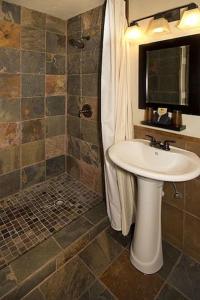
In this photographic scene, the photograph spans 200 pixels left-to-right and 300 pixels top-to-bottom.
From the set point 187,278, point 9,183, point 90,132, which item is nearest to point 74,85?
point 90,132

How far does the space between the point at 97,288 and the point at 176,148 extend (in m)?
1.08

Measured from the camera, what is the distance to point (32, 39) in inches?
78.7

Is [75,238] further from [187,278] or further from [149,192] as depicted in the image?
[187,278]

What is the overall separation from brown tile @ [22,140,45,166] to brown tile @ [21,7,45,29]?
3.83ft

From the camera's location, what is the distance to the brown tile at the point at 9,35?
180cm

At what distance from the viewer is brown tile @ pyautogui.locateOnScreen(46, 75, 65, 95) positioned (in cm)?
221

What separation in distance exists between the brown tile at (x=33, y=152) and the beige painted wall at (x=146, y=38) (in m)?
1.13

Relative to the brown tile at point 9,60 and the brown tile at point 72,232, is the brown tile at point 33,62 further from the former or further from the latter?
the brown tile at point 72,232

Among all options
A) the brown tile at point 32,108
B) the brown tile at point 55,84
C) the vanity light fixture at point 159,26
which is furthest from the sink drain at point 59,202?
the vanity light fixture at point 159,26

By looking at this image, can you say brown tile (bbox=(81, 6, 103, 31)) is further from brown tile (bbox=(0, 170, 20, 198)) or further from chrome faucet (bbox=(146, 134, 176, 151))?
brown tile (bbox=(0, 170, 20, 198))

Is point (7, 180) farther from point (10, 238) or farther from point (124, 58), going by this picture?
point (124, 58)

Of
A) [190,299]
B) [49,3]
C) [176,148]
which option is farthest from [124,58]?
[190,299]

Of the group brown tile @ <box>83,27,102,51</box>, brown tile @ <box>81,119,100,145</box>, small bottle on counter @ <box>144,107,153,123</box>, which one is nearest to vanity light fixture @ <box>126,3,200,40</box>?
brown tile @ <box>83,27,102,51</box>

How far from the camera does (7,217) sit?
70.5 inches
